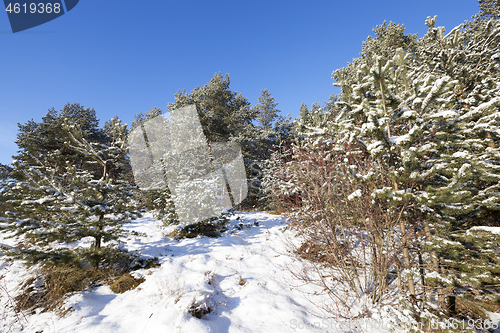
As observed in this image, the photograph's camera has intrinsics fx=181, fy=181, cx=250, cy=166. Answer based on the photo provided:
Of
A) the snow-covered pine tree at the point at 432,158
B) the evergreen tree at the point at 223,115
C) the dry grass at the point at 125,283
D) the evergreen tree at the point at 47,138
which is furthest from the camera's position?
the evergreen tree at the point at 223,115

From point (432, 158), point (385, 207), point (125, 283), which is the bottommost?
point (125, 283)

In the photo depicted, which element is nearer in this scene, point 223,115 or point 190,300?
point 190,300

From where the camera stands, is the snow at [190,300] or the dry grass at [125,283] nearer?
the snow at [190,300]

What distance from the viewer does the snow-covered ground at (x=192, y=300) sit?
332 cm

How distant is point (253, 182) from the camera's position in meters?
18.1

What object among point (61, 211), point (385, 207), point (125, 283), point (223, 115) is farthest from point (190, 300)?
point (223, 115)

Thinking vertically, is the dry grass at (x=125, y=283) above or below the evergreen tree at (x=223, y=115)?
below

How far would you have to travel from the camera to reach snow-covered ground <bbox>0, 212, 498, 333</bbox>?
3.32 metres

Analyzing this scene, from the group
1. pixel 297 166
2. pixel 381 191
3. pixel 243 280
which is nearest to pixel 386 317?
pixel 381 191

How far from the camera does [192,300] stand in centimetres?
379

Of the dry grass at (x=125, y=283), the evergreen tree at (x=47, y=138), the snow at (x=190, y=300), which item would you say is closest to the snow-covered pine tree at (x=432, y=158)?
the snow at (x=190, y=300)

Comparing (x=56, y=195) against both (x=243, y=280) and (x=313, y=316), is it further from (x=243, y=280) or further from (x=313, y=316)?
(x=313, y=316)

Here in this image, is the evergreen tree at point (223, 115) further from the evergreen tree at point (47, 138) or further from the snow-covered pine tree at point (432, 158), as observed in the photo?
the snow-covered pine tree at point (432, 158)

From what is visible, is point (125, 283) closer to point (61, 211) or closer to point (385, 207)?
point (61, 211)
